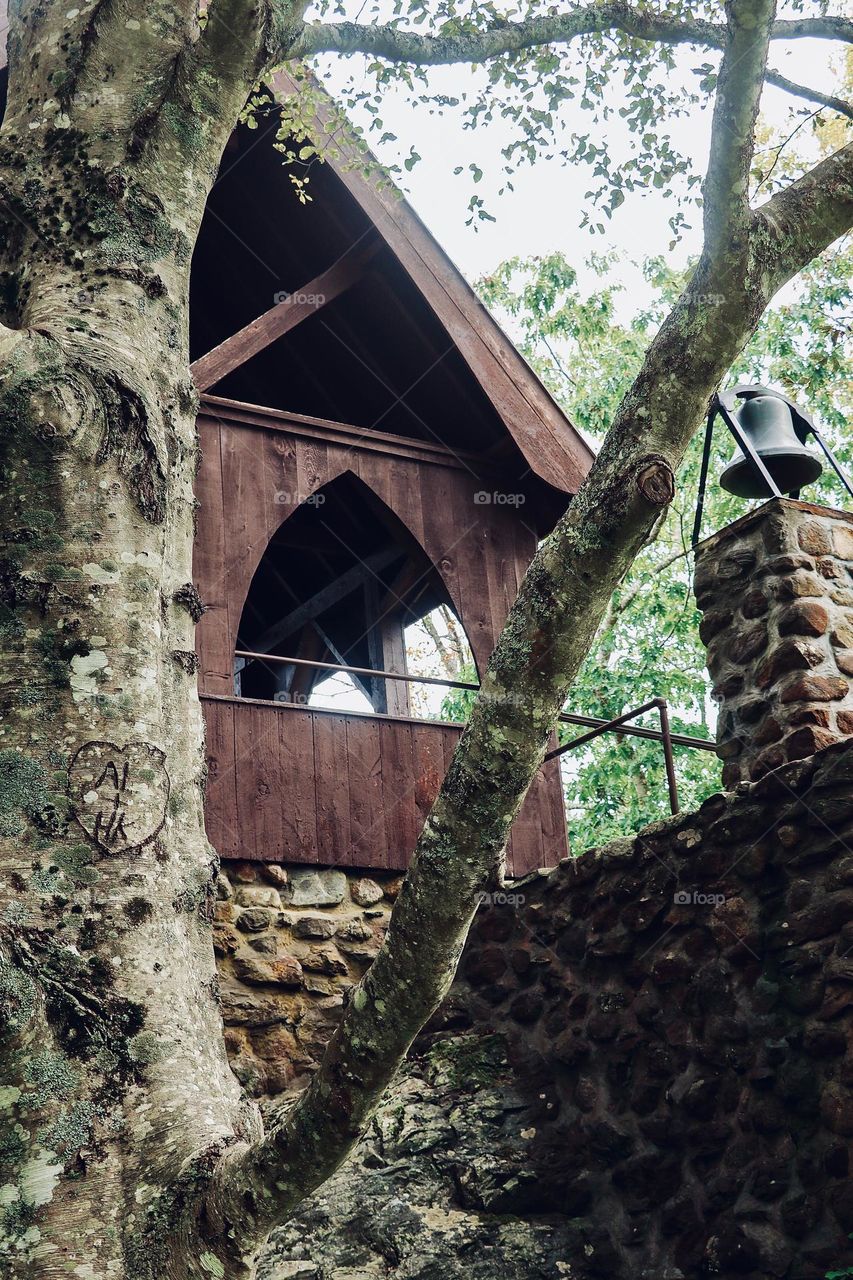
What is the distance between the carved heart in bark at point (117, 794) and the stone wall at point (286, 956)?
3.77 m

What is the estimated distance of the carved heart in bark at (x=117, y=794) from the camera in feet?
8.39

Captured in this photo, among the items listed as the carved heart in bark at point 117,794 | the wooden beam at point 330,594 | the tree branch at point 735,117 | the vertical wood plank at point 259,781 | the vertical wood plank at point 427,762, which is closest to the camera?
the carved heart in bark at point 117,794

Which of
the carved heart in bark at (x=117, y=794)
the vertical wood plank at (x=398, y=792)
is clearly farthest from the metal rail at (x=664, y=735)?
the carved heart in bark at (x=117, y=794)

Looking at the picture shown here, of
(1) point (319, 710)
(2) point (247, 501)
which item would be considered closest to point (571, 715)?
(1) point (319, 710)

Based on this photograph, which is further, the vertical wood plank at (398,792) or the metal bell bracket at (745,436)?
the vertical wood plank at (398,792)

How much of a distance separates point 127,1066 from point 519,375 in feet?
20.9

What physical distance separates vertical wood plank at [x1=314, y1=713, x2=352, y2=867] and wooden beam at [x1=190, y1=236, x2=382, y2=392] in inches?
81.3

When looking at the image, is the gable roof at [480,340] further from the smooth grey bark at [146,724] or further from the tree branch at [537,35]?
the smooth grey bark at [146,724]

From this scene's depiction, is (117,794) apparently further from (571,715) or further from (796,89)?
(571,715)

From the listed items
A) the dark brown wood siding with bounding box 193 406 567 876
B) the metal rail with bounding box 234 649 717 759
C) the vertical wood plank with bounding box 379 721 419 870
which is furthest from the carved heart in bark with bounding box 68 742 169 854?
the vertical wood plank with bounding box 379 721 419 870

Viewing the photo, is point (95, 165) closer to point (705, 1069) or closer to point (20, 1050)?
point (20, 1050)

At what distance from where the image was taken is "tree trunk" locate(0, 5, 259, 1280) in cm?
229

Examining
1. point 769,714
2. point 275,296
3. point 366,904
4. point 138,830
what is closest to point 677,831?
point 769,714

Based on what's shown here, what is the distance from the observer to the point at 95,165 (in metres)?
3.46
